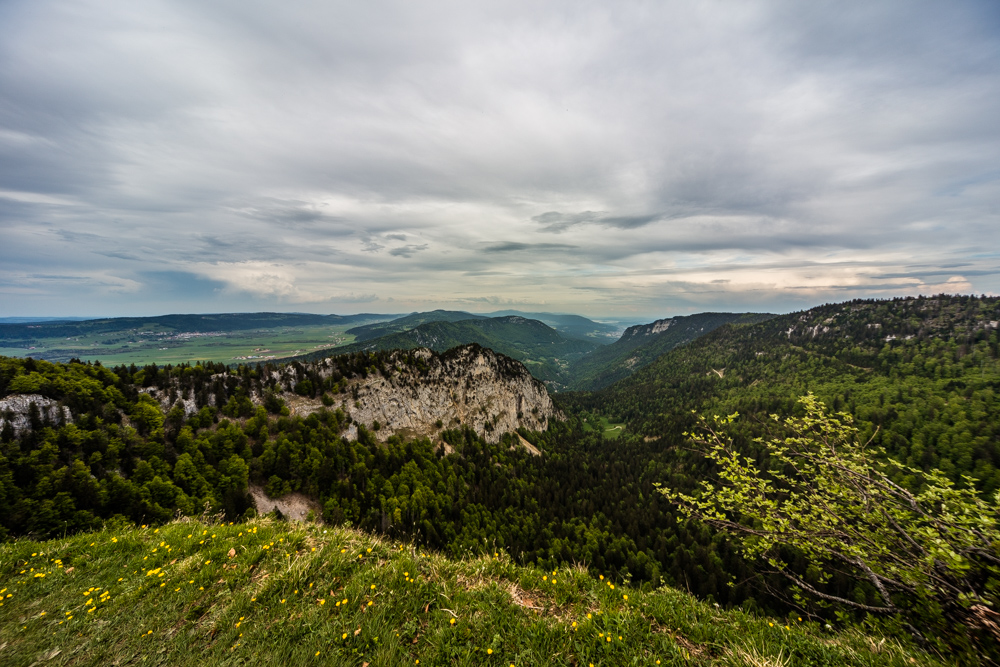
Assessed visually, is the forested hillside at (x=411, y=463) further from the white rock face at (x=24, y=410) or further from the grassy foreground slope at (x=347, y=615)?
the grassy foreground slope at (x=347, y=615)

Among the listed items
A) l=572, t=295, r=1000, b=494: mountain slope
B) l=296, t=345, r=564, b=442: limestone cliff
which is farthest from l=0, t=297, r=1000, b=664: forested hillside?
l=296, t=345, r=564, b=442: limestone cliff

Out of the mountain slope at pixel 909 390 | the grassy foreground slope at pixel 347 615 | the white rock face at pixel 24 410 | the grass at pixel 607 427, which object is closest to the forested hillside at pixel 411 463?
the white rock face at pixel 24 410

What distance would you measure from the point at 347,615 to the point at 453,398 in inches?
4451

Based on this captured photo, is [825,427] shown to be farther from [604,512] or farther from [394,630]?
[604,512]

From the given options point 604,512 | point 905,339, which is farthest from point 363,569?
point 905,339

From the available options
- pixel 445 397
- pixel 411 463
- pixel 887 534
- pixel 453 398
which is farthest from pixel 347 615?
pixel 453 398

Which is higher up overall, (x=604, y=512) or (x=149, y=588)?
(x=149, y=588)

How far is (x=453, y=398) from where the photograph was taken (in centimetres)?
11938

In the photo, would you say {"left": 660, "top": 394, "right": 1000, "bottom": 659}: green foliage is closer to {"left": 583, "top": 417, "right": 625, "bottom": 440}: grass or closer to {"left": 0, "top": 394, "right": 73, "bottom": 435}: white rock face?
{"left": 0, "top": 394, "right": 73, "bottom": 435}: white rock face

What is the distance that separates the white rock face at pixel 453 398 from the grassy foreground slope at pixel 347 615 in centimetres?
8237

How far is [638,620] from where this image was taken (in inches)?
326

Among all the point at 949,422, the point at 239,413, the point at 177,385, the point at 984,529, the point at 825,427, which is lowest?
the point at 949,422

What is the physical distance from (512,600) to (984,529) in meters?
12.8

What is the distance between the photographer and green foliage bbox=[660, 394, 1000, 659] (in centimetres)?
778
